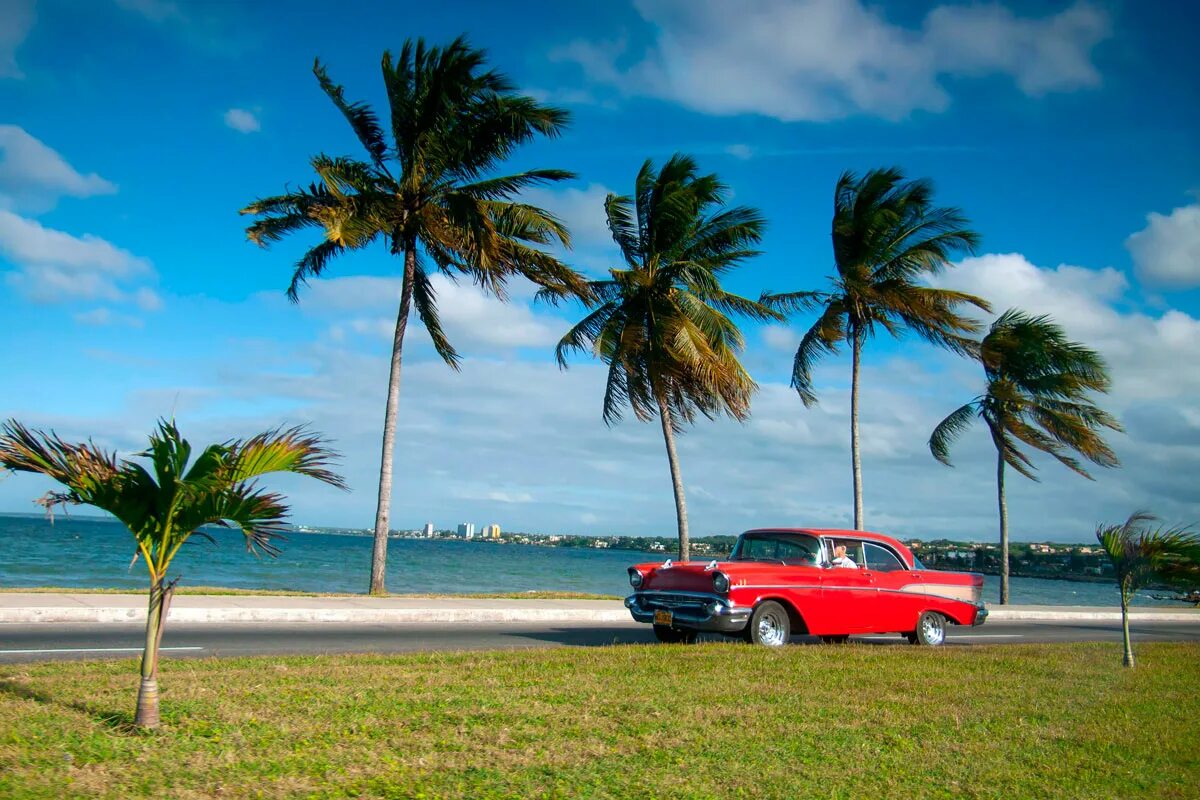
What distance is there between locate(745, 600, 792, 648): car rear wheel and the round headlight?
0.53m

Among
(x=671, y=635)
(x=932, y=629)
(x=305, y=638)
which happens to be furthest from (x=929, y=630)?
(x=305, y=638)

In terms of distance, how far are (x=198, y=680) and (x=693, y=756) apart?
4.26 meters

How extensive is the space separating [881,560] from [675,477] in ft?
36.5

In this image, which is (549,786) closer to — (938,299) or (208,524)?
A: (208,524)

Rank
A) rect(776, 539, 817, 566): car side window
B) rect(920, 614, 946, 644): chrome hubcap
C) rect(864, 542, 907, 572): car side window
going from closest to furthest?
rect(776, 539, 817, 566): car side window
rect(864, 542, 907, 572): car side window
rect(920, 614, 946, 644): chrome hubcap

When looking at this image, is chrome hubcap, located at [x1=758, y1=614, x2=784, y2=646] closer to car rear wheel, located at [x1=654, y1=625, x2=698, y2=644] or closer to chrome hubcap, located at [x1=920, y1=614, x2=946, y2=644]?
car rear wheel, located at [x1=654, y1=625, x2=698, y2=644]

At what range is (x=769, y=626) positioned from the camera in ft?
39.1

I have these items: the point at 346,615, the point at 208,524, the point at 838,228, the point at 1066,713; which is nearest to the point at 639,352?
the point at 838,228

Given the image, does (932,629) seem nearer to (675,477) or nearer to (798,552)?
(798,552)

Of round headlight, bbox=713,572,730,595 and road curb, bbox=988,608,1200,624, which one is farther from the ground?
round headlight, bbox=713,572,730,595

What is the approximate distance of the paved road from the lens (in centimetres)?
1075

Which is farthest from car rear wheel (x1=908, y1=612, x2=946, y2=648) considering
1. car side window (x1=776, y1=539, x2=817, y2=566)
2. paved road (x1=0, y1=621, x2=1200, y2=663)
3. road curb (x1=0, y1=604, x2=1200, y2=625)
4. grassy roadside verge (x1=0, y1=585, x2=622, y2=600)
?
grassy roadside verge (x1=0, y1=585, x2=622, y2=600)

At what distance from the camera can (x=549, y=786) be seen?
5.08 meters

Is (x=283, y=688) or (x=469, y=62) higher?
(x=469, y=62)
